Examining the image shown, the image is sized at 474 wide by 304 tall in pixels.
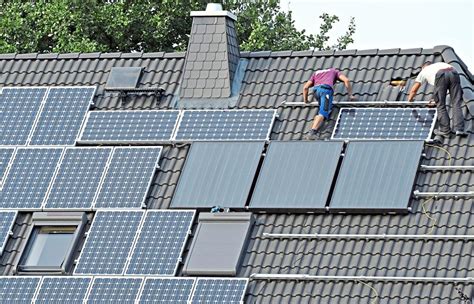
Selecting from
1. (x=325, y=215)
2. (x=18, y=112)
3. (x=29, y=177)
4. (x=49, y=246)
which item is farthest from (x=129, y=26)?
(x=325, y=215)

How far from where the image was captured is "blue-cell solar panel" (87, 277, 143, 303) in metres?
40.0

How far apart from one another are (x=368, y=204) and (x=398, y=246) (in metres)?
1.18

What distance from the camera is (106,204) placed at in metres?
41.8

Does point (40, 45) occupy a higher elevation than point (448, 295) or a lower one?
higher

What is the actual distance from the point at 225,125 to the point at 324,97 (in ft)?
7.10

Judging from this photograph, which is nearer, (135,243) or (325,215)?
(325,215)

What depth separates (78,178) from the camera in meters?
42.5

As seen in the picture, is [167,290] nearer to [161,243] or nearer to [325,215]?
[161,243]

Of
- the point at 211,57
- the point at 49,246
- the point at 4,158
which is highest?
the point at 211,57

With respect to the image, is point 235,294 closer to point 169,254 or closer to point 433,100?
point 169,254

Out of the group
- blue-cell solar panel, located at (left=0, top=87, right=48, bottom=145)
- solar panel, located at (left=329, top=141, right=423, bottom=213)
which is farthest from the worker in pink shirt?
blue-cell solar panel, located at (left=0, top=87, right=48, bottom=145)

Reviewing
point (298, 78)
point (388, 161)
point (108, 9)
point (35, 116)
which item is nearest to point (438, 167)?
point (388, 161)

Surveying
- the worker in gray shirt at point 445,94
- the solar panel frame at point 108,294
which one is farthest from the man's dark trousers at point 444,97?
the solar panel frame at point 108,294

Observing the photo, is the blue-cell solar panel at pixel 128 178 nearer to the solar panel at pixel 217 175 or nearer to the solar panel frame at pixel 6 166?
the solar panel at pixel 217 175
